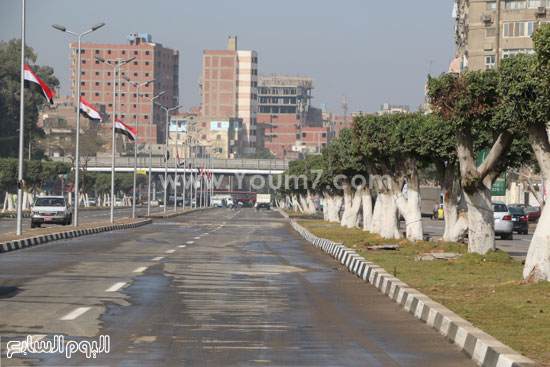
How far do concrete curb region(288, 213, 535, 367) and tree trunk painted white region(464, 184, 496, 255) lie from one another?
11.4 ft

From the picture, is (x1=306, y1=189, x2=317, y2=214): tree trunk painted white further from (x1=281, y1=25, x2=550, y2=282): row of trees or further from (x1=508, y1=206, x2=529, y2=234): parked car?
(x1=281, y1=25, x2=550, y2=282): row of trees

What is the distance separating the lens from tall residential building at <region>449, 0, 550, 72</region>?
94.8m

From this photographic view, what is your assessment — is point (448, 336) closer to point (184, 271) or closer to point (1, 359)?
point (1, 359)

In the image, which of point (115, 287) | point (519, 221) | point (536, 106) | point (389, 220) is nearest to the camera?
point (115, 287)

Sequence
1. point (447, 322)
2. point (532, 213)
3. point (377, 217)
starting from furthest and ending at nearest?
point (532, 213) < point (377, 217) < point (447, 322)

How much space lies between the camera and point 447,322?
1188 cm

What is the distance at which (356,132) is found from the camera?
38.8 metres

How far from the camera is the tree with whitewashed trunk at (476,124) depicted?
71.9 ft

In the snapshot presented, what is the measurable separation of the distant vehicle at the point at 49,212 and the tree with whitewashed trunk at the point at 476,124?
31.6 m

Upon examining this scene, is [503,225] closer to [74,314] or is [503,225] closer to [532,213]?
[532,213]

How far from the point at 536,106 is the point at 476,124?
191 inches

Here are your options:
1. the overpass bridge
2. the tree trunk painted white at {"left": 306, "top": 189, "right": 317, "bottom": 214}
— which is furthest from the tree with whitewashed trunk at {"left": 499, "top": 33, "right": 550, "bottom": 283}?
the overpass bridge

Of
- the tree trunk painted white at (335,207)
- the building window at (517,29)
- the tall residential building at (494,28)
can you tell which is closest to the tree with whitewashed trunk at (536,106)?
the tree trunk painted white at (335,207)

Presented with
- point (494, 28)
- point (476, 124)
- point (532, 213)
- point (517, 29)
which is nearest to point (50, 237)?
point (476, 124)
